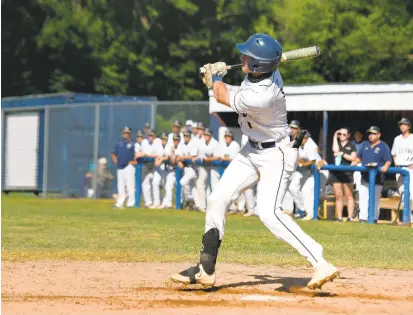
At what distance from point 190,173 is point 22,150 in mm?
10208

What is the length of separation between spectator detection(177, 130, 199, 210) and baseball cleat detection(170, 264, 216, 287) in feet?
46.1

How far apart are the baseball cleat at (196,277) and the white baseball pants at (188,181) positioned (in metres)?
14.2

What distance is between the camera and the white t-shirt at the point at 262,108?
838 centimetres

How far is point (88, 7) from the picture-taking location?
60938 mm

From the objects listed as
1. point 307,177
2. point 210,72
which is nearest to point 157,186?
point 307,177

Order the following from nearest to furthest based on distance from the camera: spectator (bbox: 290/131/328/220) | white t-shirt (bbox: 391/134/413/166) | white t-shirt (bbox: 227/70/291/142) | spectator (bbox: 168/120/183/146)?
white t-shirt (bbox: 227/70/291/142) → white t-shirt (bbox: 391/134/413/166) → spectator (bbox: 290/131/328/220) → spectator (bbox: 168/120/183/146)

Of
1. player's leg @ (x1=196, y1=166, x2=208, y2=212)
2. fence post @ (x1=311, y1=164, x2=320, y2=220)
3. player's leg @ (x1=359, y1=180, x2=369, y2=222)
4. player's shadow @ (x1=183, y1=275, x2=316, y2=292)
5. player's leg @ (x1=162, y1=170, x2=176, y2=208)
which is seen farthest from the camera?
player's leg @ (x1=162, y1=170, x2=176, y2=208)

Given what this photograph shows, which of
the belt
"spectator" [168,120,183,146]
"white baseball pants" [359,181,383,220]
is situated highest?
"spectator" [168,120,183,146]

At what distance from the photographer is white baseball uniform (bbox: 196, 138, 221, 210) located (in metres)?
22.5

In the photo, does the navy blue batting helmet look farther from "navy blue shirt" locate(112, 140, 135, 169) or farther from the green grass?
"navy blue shirt" locate(112, 140, 135, 169)

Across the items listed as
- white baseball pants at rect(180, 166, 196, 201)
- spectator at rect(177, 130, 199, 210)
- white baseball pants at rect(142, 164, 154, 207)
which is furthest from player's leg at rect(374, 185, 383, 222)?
white baseball pants at rect(142, 164, 154, 207)

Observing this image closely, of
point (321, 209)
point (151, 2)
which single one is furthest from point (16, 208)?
point (151, 2)

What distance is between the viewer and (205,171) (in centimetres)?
2289

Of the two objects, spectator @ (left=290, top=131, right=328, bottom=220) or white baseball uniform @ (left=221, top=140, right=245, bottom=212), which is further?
white baseball uniform @ (left=221, top=140, right=245, bottom=212)
